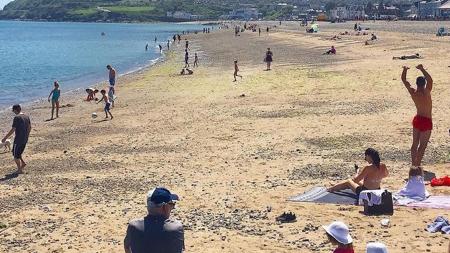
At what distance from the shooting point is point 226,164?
13.7 m

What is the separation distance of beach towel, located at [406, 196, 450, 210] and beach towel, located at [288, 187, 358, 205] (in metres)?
1.00

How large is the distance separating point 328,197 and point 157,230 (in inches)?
219

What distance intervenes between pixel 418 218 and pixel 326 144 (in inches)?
226

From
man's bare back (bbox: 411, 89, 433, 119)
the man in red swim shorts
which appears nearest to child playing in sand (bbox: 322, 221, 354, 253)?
the man in red swim shorts

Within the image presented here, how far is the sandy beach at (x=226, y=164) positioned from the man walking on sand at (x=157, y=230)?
315cm

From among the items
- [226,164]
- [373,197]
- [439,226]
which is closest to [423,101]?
[373,197]

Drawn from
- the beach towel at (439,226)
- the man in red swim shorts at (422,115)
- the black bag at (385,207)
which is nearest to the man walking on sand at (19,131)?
the black bag at (385,207)

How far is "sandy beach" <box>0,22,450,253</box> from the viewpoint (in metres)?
9.14

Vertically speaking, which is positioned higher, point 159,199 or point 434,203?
point 159,199

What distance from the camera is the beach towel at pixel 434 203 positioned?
9543mm

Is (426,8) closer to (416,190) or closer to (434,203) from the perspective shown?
(416,190)

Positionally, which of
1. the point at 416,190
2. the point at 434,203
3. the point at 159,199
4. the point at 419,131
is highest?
the point at 159,199

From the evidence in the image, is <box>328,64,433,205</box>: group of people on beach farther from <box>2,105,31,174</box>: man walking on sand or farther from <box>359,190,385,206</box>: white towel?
<box>2,105,31,174</box>: man walking on sand

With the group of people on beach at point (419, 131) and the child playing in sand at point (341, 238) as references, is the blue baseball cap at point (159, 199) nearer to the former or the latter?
the child playing in sand at point (341, 238)
